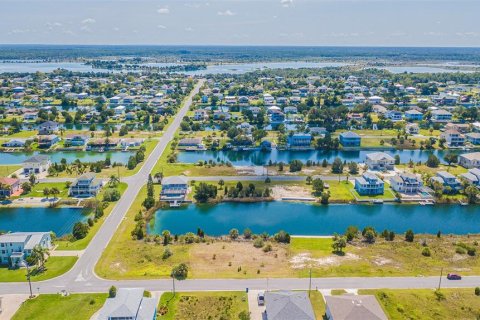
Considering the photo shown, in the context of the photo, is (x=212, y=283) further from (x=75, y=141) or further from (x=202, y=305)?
(x=75, y=141)

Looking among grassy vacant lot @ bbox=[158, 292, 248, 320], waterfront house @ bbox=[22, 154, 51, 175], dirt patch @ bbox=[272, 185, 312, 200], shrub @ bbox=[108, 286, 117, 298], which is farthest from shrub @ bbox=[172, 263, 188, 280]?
waterfront house @ bbox=[22, 154, 51, 175]

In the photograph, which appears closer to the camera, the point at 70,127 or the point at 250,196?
the point at 250,196

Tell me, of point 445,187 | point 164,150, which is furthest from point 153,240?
point 445,187

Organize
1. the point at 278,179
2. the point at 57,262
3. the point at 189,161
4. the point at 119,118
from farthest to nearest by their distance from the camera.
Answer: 1. the point at 119,118
2. the point at 189,161
3. the point at 278,179
4. the point at 57,262

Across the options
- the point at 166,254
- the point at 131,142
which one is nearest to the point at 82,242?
the point at 166,254

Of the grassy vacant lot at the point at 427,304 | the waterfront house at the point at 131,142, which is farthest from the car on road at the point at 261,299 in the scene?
the waterfront house at the point at 131,142

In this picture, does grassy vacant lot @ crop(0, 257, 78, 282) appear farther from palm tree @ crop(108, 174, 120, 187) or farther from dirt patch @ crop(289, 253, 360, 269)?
dirt patch @ crop(289, 253, 360, 269)

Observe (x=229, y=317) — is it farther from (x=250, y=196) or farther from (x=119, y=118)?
(x=119, y=118)
